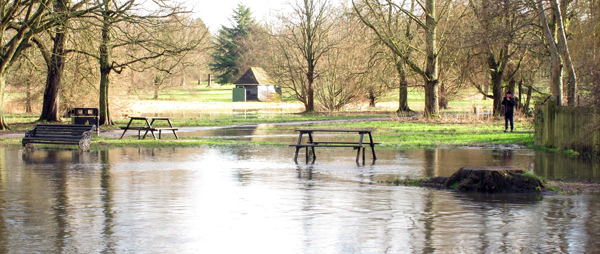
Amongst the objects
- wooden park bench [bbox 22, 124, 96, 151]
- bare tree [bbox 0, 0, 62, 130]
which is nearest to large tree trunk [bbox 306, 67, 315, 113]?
bare tree [bbox 0, 0, 62, 130]

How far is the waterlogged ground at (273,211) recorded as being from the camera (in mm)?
6996

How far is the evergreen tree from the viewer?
94713 millimetres

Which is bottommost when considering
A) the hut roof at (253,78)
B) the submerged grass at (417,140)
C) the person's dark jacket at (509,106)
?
the submerged grass at (417,140)

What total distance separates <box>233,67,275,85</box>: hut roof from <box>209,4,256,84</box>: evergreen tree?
20.4ft

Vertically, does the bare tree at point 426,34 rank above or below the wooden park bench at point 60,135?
above

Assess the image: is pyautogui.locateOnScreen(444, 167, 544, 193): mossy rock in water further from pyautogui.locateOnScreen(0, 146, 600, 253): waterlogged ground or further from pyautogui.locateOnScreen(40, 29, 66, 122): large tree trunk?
pyautogui.locateOnScreen(40, 29, 66, 122): large tree trunk

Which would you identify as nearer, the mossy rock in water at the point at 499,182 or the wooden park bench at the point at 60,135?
the mossy rock in water at the point at 499,182

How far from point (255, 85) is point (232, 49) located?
11756 millimetres

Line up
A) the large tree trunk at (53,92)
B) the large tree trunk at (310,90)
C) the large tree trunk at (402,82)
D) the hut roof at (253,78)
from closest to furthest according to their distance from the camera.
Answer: the large tree trunk at (53,92) → the large tree trunk at (402,82) → the large tree trunk at (310,90) → the hut roof at (253,78)

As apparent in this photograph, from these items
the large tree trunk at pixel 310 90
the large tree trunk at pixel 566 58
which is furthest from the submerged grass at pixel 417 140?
the large tree trunk at pixel 310 90

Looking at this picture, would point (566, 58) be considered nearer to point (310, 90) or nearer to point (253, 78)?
point (310, 90)

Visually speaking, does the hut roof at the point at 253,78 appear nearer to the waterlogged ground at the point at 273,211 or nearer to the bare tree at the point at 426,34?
the bare tree at the point at 426,34

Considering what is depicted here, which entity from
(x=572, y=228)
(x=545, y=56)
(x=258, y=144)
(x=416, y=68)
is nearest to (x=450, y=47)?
(x=416, y=68)

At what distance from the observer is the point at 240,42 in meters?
94.3
